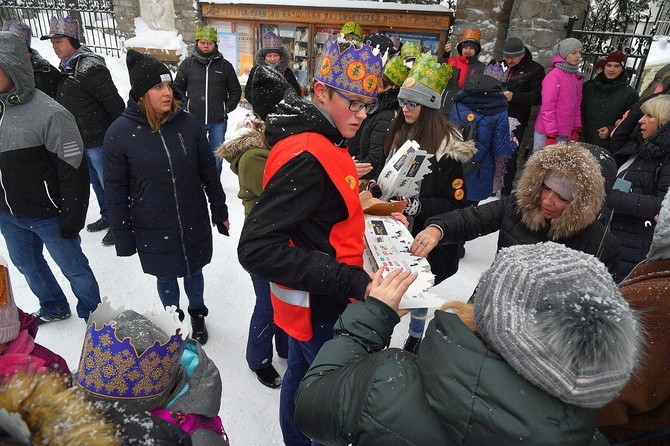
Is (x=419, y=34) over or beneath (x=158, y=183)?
over

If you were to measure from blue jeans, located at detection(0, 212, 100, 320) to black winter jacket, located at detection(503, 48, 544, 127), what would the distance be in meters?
5.44

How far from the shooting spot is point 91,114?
4.07 metres

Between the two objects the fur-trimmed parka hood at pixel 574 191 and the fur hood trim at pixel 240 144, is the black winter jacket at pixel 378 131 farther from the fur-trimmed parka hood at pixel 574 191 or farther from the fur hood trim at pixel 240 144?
the fur-trimmed parka hood at pixel 574 191

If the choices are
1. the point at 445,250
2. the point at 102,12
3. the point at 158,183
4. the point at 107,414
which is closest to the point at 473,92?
the point at 445,250

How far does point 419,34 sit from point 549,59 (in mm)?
2590

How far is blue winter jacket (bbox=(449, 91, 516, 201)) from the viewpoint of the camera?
406 cm

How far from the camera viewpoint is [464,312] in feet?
3.69

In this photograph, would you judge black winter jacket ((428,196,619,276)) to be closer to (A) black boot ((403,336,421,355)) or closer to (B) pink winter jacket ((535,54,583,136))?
(A) black boot ((403,336,421,355))

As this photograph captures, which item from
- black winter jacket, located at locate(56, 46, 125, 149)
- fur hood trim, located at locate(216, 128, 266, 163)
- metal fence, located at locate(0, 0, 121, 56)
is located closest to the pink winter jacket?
fur hood trim, located at locate(216, 128, 266, 163)

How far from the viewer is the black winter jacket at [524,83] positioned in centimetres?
580

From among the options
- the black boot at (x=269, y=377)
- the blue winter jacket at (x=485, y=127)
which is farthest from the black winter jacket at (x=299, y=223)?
the blue winter jacket at (x=485, y=127)

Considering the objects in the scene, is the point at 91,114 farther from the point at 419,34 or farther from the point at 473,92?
the point at 419,34

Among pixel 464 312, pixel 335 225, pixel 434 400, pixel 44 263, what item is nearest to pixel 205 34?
pixel 44 263

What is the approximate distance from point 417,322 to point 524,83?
4580mm
